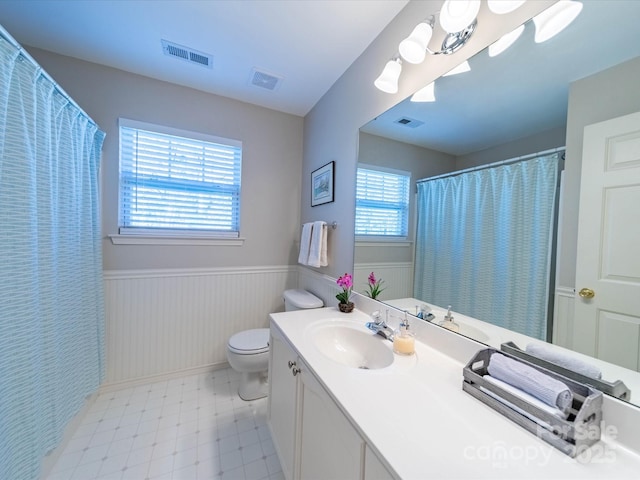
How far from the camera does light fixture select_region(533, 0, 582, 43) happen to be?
702 millimetres

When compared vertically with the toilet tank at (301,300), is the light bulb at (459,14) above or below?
above

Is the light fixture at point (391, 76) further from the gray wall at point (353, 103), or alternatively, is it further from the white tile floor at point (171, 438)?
the white tile floor at point (171, 438)

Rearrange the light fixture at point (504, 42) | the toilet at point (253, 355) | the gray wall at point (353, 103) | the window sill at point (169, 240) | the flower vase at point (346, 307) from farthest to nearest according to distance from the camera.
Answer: the window sill at point (169, 240)
the toilet at point (253, 355)
the flower vase at point (346, 307)
the gray wall at point (353, 103)
the light fixture at point (504, 42)

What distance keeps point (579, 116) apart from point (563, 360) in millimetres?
677

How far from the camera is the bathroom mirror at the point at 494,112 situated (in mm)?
653

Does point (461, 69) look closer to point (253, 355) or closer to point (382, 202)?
Result: point (382, 202)

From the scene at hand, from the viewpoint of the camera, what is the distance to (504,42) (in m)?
0.85

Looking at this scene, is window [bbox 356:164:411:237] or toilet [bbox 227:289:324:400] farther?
toilet [bbox 227:289:324:400]

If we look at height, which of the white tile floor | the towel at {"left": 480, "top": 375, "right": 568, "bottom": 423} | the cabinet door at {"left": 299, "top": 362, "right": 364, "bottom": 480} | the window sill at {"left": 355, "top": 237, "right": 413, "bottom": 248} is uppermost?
the window sill at {"left": 355, "top": 237, "right": 413, "bottom": 248}

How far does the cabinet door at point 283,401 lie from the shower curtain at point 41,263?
→ 0.98 metres

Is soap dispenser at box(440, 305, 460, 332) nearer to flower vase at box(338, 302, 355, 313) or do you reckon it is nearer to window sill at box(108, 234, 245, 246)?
flower vase at box(338, 302, 355, 313)

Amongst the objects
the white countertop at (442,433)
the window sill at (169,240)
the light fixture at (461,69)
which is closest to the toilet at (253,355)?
the window sill at (169,240)

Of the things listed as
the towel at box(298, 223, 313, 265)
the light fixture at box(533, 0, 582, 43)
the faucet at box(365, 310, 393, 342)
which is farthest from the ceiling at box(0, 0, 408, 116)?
the faucet at box(365, 310, 393, 342)

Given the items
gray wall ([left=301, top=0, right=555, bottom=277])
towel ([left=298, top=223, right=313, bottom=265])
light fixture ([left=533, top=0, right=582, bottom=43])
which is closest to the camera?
light fixture ([left=533, top=0, right=582, bottom=43])
